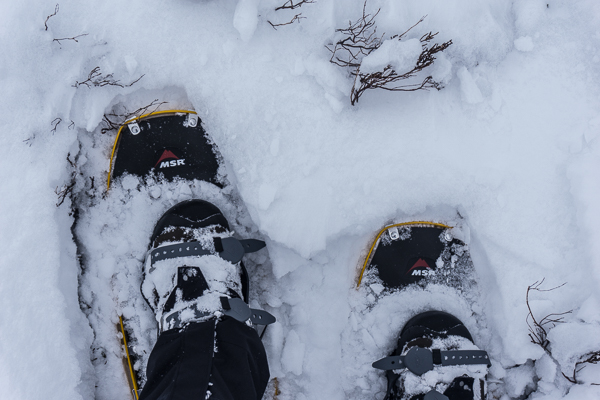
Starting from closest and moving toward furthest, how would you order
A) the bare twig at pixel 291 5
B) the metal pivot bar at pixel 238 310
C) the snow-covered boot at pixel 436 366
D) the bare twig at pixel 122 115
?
the metal pivot bar at pixel 238 310
the bare twig at pixel 291 5
the snow-covered boot at pixel 436 366
the bare twig at pixel 122 115

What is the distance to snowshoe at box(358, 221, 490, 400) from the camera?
2.03 meters

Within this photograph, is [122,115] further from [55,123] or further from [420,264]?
[420,264]

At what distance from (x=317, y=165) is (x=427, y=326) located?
3.93ft

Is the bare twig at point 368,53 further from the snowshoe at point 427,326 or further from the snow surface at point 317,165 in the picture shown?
the snowshoe at point 427,326

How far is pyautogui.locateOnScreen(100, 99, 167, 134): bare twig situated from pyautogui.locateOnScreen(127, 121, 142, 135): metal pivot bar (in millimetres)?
43

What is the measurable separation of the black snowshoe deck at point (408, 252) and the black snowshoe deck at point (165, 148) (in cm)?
115

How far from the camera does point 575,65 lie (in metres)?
2.11

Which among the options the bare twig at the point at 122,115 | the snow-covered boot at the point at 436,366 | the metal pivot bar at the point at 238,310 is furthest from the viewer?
the bare twig at the point at 122,115

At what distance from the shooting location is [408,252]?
223cm

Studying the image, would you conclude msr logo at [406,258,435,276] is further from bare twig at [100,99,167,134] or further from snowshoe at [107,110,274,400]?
bare twig at [100,99,167,134]

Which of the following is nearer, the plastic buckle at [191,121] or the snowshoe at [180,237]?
the snowshoe at [180,237]

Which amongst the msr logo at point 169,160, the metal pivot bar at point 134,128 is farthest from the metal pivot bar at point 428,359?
the metal pivot bar at point 134,128

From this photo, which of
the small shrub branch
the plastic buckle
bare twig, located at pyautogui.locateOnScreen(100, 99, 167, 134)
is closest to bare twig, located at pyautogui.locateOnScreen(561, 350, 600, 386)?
the small shrub branch

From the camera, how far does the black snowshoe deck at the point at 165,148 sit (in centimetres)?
215
